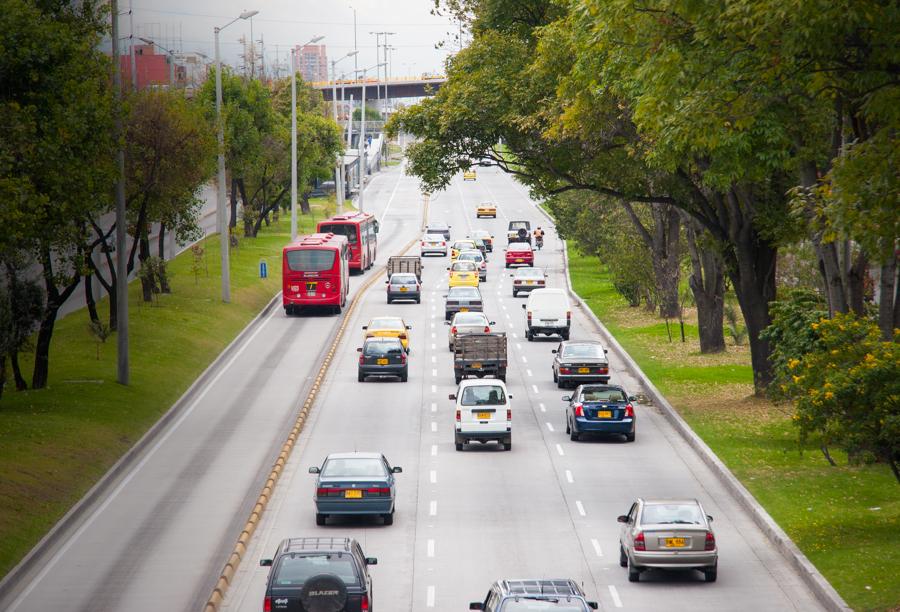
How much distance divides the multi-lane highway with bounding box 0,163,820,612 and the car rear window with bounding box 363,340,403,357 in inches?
45.6

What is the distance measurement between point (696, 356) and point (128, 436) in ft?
76.8

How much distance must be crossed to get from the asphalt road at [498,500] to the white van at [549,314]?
3024 millimetres

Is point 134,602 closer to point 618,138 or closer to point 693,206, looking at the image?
point 618,138

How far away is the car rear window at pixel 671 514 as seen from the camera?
21578 mm

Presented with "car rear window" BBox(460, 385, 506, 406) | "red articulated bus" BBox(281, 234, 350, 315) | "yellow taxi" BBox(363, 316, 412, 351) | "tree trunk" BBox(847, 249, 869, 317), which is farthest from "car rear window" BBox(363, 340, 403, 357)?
"tree trunk" BBox(847, 249, 869, 317)

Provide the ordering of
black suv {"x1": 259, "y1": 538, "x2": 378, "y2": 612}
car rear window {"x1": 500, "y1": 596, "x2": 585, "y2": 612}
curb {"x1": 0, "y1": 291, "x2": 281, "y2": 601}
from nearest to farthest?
1. car rear window {"x1": 500, "y1": 596, "x2": 585, "y2": 612}
2. black suv {"x1": 259, "y1": 538, "x2": 378, "y2": 612}
3. curb {"x1": 0, "y1": 291, "x2": 281, "y2": 601}

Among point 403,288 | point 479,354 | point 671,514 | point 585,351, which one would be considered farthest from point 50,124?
point 403,288

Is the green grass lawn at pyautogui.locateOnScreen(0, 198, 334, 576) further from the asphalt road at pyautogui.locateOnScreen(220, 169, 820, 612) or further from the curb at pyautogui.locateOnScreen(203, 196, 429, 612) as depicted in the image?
the curb at pyautogui.locateOnScreen(203, 196, 429, 612)

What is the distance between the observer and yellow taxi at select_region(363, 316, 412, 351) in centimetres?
4856

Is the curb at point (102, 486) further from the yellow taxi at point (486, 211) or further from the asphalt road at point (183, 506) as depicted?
the yellow taxi at point (486, 211)

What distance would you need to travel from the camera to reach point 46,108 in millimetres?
31891

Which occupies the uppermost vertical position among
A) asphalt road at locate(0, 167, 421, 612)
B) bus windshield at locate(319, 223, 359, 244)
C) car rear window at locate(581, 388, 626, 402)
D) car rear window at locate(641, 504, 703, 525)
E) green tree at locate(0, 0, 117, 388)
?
green tree at locate(0, 0, 117, 388)

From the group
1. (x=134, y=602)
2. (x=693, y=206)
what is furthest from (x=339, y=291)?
(x=134, y=602)

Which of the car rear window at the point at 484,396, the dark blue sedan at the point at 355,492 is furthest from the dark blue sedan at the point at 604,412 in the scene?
the dark blue sedan at the point at 355,492
